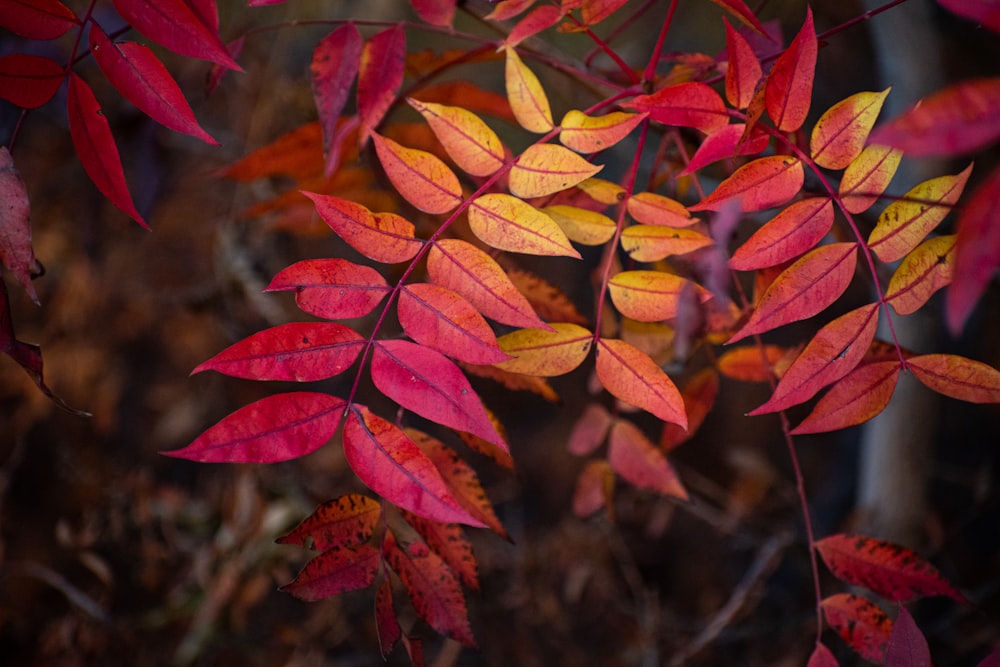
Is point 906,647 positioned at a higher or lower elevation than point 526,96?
lower

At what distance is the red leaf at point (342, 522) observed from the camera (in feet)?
1.63

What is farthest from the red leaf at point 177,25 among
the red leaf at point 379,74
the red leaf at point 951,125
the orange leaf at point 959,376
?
the orange leaf at point 959,376

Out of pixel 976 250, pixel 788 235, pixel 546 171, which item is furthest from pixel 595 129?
pixel 976 250

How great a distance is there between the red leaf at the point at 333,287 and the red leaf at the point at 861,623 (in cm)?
45

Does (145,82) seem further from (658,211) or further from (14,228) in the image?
(658,211)

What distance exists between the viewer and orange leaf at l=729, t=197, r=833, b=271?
0.46m

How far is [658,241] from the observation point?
510 millimetres

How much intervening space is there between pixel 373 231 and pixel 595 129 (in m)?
0.18

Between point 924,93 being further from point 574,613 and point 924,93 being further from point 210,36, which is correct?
point 574,613

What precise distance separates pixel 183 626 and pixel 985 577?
5.19 feet

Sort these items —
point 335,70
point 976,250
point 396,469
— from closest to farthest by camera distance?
point 976,250 < point 396,469 < point 335,70

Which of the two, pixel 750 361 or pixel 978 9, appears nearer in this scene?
pixel 978 9

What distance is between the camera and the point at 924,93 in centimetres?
97

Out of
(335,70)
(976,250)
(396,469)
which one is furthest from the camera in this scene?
(335,70)
